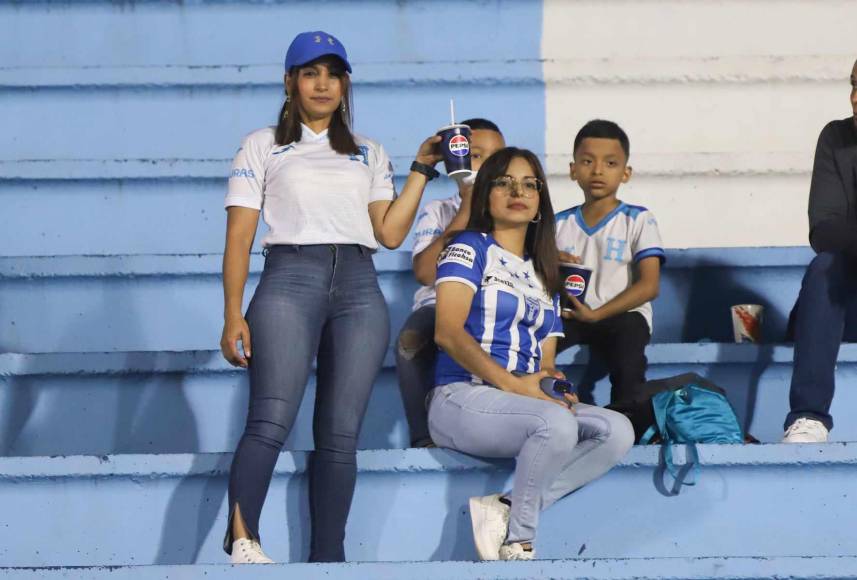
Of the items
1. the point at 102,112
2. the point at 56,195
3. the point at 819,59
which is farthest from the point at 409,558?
the point at 819,59

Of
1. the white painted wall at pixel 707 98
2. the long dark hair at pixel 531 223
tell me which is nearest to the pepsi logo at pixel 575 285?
the long dark hair at pixel 531 223

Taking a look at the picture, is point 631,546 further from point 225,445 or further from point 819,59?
point 819,59

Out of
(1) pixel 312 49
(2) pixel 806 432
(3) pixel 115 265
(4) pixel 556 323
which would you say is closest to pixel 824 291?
(2) pixel 806 432

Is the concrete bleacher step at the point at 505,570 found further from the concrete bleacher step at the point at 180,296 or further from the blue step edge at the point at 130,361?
the concrete bleacher step at the point at 180,296

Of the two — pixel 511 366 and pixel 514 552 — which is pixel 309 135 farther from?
pixel 514 552

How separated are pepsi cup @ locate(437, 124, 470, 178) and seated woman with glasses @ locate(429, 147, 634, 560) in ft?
0.62

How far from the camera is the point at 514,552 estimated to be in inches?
97.3

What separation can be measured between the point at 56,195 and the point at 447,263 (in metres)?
1.23

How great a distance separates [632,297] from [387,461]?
74cm

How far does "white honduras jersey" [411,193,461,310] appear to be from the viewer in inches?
122

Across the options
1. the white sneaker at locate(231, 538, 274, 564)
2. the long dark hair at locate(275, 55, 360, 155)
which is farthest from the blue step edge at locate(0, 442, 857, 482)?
the long dark hair at locate(275, 55, 360, 155)

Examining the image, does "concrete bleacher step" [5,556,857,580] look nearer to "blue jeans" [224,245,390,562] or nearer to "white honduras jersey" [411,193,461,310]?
"blue jeans" [224,245,390,562]

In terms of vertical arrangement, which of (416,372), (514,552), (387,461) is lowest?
(514,552)

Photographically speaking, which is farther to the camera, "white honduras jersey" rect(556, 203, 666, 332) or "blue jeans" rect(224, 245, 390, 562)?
"white honduras jersey" rect(556, 203, 666, 332)
